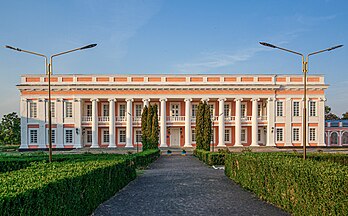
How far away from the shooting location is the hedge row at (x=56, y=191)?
15.7 feet

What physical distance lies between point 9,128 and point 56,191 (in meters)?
57.2

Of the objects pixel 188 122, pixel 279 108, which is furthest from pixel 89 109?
pixel 279 108

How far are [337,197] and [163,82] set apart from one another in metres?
39.2

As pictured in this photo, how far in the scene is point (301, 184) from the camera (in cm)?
758

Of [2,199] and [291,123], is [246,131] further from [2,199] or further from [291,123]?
[2,199]

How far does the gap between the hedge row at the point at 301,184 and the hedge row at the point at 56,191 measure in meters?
4.84

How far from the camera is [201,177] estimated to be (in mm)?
15281

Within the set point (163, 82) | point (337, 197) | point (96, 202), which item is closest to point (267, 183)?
point (337, 197)

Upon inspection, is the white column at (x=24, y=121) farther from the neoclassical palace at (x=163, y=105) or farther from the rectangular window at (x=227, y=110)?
the rectangular window at (x=227, y=110)

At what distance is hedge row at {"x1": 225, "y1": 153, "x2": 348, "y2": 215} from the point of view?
6141 millimetres

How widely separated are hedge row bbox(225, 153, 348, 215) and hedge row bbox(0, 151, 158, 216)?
4.84 metres

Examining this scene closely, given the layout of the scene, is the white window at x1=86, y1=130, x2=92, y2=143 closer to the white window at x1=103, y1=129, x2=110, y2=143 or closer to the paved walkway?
the white window at x1=103, y1=129, x2=110, y2=143

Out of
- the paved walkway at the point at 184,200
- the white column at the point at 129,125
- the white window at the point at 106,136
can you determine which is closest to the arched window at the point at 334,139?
the white column at the point at 129,125

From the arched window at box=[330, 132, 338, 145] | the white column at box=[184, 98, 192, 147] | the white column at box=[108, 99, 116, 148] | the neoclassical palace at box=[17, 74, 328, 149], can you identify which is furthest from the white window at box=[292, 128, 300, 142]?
the white column at box=[108, 99, 116, 148]
